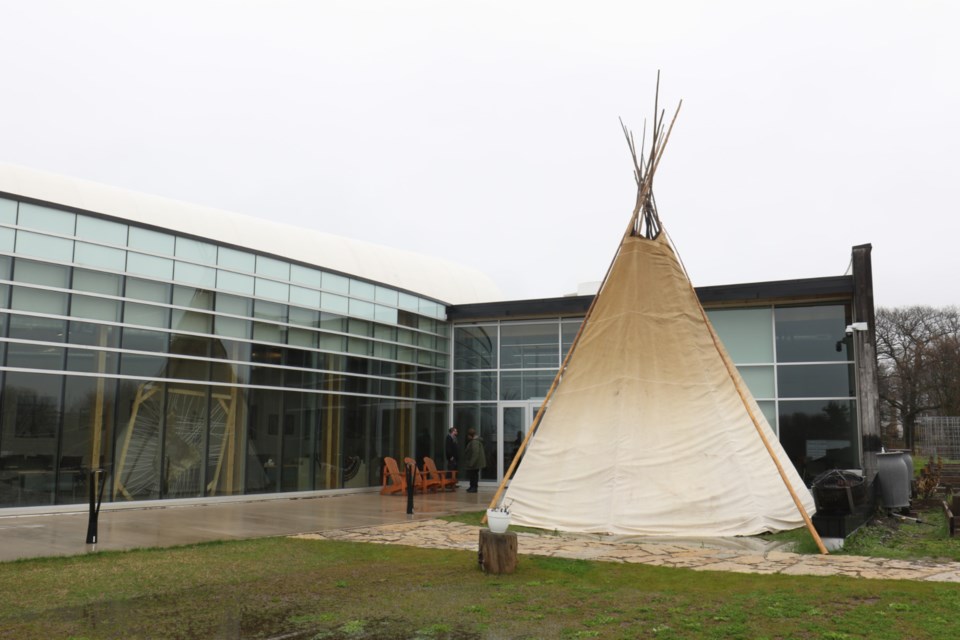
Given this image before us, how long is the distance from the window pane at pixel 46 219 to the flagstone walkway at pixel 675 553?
6.73 metres

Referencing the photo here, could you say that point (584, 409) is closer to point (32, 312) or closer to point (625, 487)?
point (625, 487)

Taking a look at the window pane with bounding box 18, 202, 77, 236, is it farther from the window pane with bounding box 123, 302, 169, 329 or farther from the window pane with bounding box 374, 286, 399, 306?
the window pane with bounding box 374, 286, 399, 306

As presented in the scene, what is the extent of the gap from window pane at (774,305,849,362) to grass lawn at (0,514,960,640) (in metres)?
10.3

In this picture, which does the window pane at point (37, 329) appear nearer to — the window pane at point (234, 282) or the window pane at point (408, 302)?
the window pane at point (234, 282)

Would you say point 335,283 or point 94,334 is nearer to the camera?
point 94,334

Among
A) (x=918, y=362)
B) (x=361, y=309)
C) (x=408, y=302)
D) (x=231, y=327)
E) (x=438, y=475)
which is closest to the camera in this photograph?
(x=231, y=327)

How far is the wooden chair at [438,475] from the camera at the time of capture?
17908 millimetres

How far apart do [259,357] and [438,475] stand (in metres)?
5.67

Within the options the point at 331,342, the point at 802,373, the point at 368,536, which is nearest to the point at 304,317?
the point at 331,342

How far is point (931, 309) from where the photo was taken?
43.9m

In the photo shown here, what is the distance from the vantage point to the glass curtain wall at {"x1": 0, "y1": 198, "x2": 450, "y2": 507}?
12.2 metres

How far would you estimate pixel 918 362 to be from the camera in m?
40.3

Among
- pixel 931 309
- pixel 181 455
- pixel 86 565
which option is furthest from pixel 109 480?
pixel 931 309

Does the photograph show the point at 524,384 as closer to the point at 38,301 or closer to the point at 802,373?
the point at 802,373
